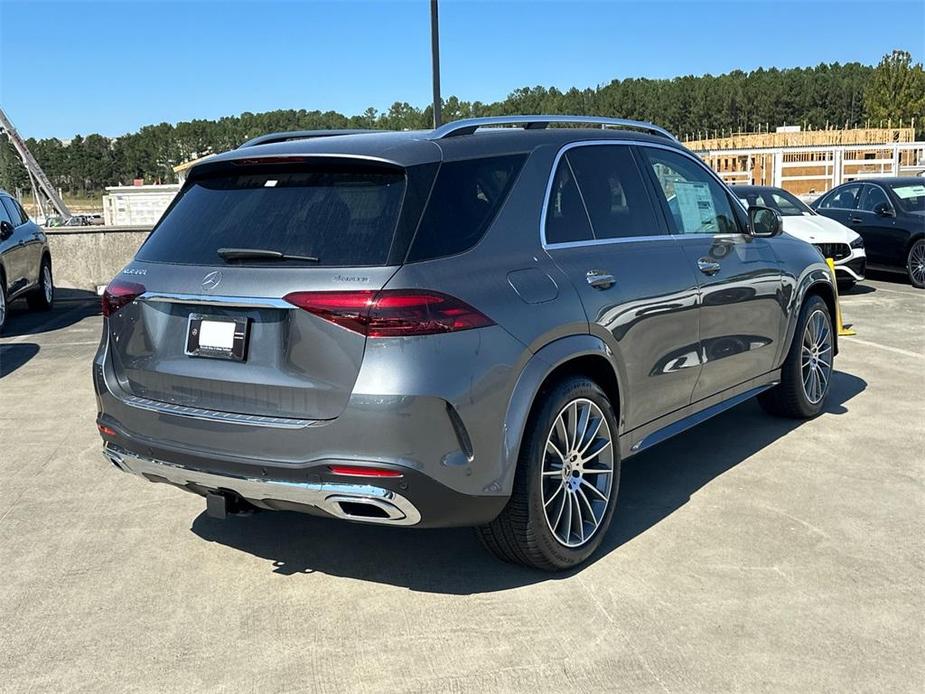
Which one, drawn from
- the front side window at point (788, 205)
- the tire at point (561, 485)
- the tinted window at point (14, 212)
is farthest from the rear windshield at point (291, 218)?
the front side window at point (788, 205)

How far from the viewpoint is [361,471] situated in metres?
3.23

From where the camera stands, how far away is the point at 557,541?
3799mm

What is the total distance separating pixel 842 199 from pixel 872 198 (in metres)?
0.62

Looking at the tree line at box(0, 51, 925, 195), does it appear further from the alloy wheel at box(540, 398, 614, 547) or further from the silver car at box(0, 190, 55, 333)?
the alloy wheel at box(540, 398, 614, 547)

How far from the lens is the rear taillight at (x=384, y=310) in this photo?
3.18 m

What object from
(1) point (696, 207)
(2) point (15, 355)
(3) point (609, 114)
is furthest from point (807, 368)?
(3) point (609, 114)

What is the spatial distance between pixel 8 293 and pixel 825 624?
1049cm

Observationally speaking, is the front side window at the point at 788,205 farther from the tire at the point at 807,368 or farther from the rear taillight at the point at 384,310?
the rear taillight at the point at 384,310

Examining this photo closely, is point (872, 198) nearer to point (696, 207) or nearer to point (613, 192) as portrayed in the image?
point (696, 207)

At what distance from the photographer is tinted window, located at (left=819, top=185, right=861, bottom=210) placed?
1518cm

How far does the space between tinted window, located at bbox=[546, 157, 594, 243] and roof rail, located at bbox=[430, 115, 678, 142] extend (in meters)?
0.23

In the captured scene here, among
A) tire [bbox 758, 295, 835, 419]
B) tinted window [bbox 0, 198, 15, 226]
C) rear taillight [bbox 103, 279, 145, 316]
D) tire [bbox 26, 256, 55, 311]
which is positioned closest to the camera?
rear taillight [bbox 103, 279, 145, 316]

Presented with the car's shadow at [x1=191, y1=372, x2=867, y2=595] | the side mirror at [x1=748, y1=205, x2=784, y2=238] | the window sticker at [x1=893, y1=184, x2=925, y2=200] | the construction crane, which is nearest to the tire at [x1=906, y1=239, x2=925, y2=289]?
the window sticker at [x1=893, y1=184, x2=925, y2=200]

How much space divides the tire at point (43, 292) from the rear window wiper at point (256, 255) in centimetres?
1018
